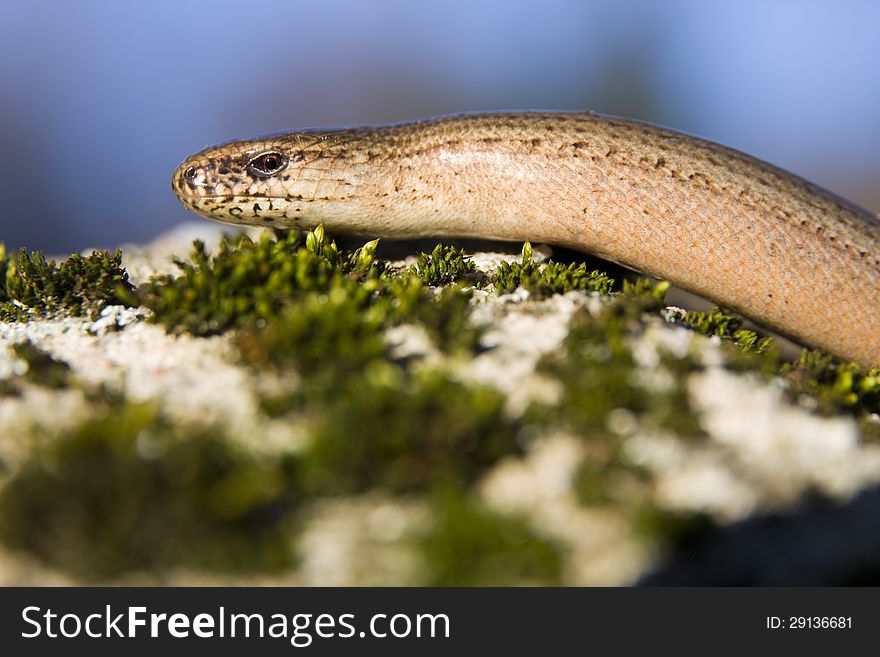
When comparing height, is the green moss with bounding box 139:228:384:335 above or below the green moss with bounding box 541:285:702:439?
above

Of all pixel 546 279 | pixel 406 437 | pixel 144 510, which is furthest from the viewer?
pixel 546 279

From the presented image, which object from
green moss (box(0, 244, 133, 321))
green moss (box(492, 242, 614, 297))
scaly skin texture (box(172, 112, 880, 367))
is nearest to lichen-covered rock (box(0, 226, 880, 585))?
green moss (box(492, 242, 614, 297))

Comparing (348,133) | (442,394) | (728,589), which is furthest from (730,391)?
(348,133)

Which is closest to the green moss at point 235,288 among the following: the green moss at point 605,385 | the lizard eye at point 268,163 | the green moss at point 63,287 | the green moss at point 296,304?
the green moss at point 296,304

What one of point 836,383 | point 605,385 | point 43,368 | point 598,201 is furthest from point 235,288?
point 836,383

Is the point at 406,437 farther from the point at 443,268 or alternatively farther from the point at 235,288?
the point at 443,268

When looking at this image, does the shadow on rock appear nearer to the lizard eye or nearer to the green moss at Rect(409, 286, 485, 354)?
the green moss at Rect(409, 286, 485, 354)

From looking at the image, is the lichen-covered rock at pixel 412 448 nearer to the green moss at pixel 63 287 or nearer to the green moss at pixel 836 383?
the green moss at pixel 836 383

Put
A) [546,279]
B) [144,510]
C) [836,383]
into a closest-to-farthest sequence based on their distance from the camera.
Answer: [144,510] → [836,383] → [546,279]
